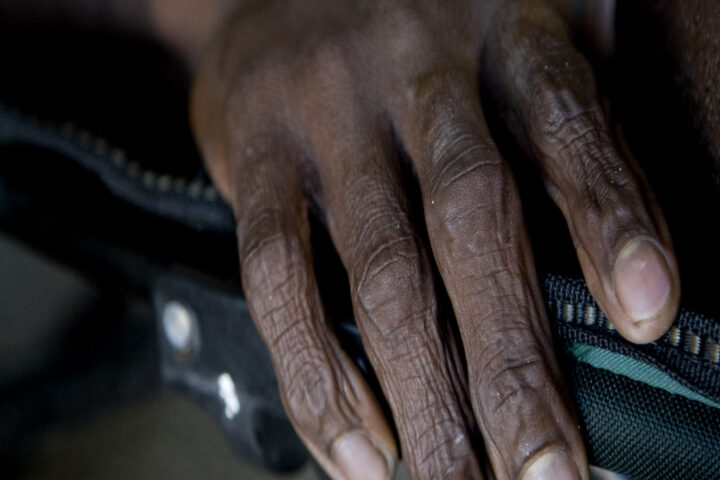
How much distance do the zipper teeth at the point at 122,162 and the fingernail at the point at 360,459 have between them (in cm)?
27

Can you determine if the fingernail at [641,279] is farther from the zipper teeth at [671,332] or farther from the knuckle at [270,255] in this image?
the knuckle at [270,255]

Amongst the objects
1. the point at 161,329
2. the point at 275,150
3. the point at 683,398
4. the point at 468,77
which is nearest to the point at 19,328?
the point at 161,329

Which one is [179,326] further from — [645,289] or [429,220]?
[645,289]

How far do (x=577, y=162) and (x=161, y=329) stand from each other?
0.38m

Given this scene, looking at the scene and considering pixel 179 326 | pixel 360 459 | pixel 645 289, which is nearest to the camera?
pixel 645 289

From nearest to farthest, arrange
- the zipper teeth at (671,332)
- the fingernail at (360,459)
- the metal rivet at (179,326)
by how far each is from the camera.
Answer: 1. the zipper teeth at (671,332)
2. the fingernail at (360,459)
3. the metal rivet at (179,326)

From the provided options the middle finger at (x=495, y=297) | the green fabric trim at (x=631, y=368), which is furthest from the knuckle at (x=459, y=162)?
the green fabric trim at (x=631, y=368)

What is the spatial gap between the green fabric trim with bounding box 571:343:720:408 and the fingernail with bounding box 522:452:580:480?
0.20 ft

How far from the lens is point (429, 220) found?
476mm

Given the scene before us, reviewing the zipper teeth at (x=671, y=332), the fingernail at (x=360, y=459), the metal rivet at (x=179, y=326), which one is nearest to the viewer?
the zipper teeth at (x=671, y=332)

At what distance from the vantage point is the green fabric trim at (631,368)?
0.40 m

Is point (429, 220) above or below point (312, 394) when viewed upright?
above

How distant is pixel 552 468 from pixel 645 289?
109mm

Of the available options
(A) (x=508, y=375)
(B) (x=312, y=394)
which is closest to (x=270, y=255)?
(B) (x=312, y=394)
